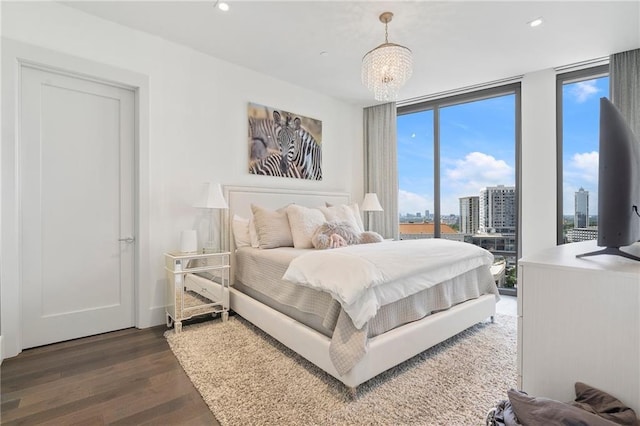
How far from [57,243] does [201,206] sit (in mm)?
1164

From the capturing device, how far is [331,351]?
1738mm

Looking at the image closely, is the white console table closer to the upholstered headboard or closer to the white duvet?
the white duvet

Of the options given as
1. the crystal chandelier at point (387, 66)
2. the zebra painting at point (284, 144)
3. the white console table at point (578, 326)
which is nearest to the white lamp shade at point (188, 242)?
the zebra painting at point (284, 144)

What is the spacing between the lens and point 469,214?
430 centimetres

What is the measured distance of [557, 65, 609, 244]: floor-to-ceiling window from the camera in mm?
3441

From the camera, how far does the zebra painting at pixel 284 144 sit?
362cm

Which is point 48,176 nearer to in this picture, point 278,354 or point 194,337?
point 194,337

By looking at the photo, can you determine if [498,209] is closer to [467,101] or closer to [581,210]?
[581,210]

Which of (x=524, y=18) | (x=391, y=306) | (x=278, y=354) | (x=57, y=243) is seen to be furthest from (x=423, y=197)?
(x=57, y=243)

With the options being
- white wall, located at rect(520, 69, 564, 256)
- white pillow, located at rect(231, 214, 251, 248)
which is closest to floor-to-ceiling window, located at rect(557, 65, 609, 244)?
white wall, located at rect(520, 69, 564, 256)

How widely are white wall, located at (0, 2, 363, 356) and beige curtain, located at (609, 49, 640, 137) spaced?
363cm

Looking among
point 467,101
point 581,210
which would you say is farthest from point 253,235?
point 581,210

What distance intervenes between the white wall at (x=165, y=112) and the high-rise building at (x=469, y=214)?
2.71 m

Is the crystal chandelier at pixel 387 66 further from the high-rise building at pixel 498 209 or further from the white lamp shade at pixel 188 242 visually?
the high-rise building at pixel 498 209
